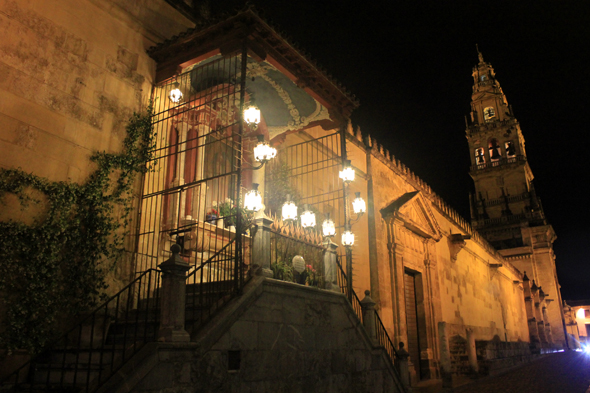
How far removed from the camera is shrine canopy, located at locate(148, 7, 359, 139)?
7551mm

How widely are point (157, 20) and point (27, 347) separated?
641 cm

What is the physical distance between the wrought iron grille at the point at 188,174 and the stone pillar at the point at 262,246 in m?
0.84

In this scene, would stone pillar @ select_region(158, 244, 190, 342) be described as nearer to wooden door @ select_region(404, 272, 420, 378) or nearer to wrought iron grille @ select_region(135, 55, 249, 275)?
wrought iron grille @ select_region(135, 55, 249, 275)

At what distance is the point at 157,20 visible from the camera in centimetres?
878

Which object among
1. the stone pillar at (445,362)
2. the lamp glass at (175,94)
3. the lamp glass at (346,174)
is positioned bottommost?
the stone pillar at (445,362)

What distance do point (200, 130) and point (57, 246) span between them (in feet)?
14.2

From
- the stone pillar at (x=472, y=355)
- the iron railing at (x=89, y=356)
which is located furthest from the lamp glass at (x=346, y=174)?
the stone pillar at (x=472, y=355)

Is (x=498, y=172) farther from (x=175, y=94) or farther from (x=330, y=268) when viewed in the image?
(x=175, y=94)

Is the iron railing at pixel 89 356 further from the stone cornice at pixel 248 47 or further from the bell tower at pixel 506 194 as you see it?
the bell tower at pixel 506 194

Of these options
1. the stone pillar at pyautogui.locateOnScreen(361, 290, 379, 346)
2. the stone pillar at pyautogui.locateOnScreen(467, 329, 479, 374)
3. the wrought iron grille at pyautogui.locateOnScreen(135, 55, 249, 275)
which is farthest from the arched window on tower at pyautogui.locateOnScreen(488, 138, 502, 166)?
the wrought iron grille at pyautogui.locateOnScreen(135, 55, 249, 275)

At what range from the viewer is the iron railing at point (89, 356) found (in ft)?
14.8

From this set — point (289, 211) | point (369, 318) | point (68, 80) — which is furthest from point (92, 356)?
point (369, 318)

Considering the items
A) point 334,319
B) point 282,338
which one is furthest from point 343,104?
point 282,338

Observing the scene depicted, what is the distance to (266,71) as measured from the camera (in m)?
9.01
